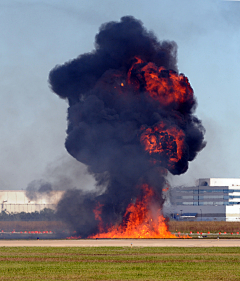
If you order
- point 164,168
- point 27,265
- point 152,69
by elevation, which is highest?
point 152,69

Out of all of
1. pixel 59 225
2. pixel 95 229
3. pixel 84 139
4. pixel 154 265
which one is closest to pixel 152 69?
pixel 84 139

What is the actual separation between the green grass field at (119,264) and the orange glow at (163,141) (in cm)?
2701

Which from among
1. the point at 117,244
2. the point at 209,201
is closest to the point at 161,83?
the point at 117,244

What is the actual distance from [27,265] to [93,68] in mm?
49602

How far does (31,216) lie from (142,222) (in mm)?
46200

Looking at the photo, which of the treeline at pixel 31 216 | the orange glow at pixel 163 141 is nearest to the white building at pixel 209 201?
the treeline at pixel 31 216

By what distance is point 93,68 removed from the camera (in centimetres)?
7638

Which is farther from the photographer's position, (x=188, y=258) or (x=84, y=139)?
(x=84, y=139)

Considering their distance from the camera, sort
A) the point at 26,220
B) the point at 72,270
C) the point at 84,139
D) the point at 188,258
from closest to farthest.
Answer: the point at 72,270 → the point at 188,258 → the point at 84,139 → the point at 26,220

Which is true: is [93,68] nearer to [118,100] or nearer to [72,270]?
[118,100]

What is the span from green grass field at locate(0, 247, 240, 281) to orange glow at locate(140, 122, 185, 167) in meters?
27.0

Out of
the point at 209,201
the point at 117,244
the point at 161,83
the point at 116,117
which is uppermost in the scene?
the point at 161,83

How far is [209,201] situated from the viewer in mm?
184625

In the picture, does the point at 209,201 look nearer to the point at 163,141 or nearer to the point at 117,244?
the point at 163,141
